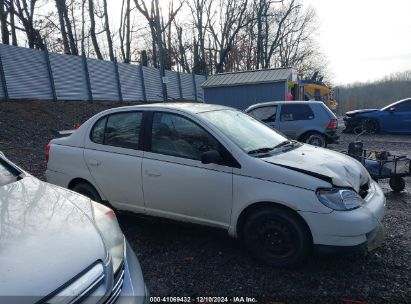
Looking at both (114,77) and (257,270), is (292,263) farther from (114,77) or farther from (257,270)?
(114,77)

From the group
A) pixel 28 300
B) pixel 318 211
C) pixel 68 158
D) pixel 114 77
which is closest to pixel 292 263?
pixel 318 211

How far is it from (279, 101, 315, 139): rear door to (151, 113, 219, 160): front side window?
683 cm

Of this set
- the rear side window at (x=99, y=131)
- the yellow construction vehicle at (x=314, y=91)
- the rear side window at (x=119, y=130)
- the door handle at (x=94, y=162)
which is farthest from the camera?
the yellow construction vehicle at (x=314, y=91)

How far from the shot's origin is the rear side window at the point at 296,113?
409 inches

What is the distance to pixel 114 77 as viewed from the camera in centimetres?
2036

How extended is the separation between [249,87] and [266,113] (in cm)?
991

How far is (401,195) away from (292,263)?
11.4 ft

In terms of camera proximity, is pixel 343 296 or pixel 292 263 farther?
pixel 292 263

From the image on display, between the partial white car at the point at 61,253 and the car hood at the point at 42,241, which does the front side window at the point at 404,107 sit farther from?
the car hood at the point at 42,241

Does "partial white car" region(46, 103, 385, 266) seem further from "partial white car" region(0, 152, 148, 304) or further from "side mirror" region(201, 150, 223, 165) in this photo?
"partial white car" region(0, 152, 148, 304)

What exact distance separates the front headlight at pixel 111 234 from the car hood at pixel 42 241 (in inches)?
2.8

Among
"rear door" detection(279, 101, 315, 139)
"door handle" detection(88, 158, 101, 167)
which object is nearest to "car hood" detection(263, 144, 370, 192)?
"door handle" detection(88, 158, 101, 167)

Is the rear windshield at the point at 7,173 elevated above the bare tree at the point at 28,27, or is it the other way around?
the bare tree at the point at 28,27

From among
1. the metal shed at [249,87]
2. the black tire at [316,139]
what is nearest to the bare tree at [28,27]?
the metal shed at [249,87]
